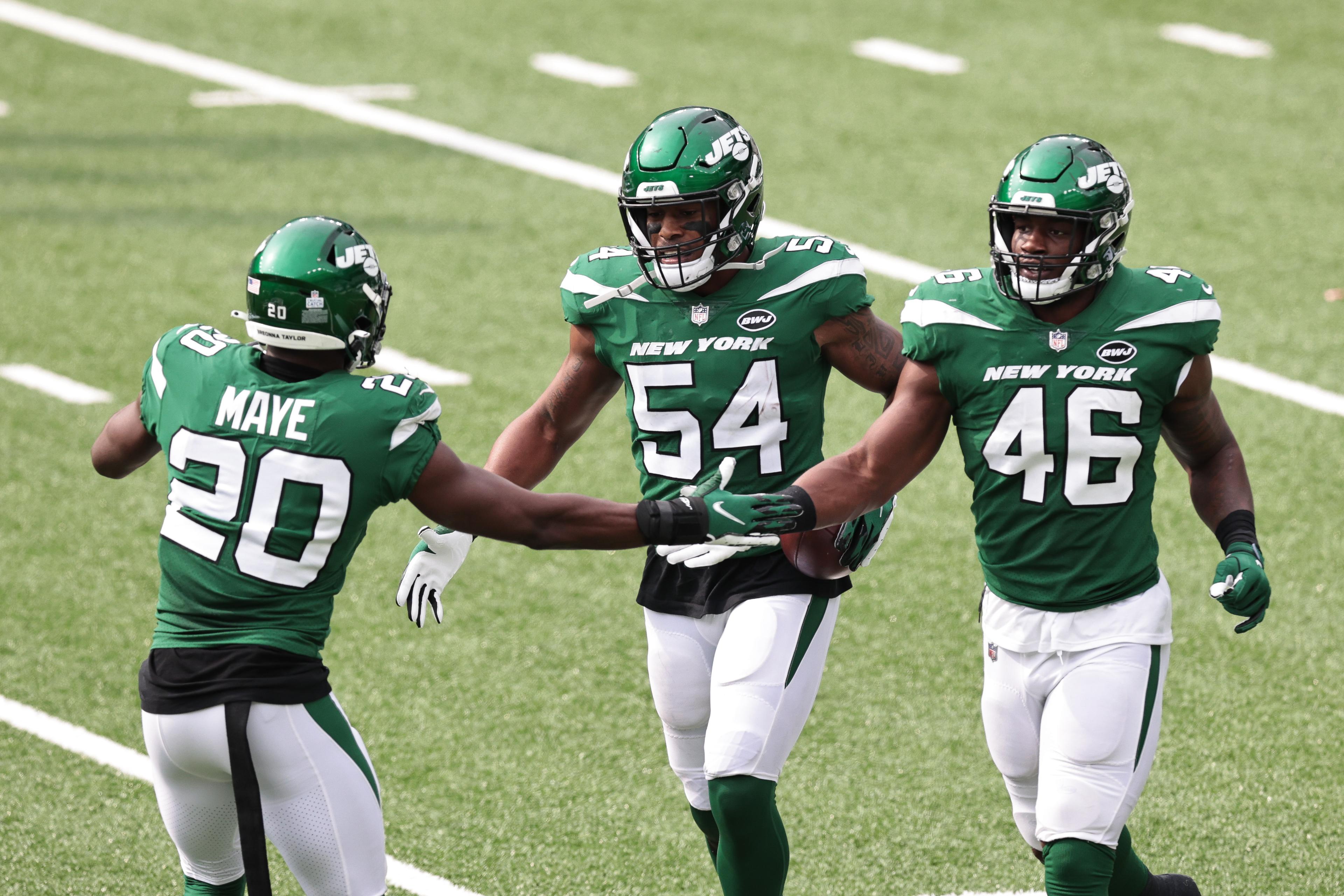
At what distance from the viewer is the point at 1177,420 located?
456cm

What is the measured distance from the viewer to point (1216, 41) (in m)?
13.7

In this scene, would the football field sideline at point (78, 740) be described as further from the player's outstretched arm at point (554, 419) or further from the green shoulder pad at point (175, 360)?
the green shoulder pad at point (175, 360)

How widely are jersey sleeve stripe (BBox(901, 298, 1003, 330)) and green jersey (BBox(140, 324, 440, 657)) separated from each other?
125 cm

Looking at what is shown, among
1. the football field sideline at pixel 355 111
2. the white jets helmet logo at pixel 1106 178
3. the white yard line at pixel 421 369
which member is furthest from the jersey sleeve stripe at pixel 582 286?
the football field sideline at pixel 355 111

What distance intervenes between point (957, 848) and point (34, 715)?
3237 millimetres

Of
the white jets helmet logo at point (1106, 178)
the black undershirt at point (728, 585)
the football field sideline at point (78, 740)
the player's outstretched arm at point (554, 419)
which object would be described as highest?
the white jets helmet logo at point (1106, 178)

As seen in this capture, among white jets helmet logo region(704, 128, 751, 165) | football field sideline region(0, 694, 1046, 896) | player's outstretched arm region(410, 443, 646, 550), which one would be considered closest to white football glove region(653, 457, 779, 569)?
player's outstretched arm region(410, 443, 646, 550)

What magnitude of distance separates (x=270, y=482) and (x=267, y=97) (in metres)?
9.63

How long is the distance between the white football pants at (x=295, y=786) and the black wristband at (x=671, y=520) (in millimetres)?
841

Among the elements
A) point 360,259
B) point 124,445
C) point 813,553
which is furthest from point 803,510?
point 124,445

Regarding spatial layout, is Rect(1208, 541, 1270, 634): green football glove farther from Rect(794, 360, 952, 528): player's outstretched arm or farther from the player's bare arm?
Rect(794, 360, 952, 528): player's outstretched arm

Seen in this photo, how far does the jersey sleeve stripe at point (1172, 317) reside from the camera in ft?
14.5

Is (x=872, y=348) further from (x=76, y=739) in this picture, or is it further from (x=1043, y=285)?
(x=76, y=739)

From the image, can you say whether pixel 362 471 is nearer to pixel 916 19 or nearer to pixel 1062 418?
pixel 1062 418
